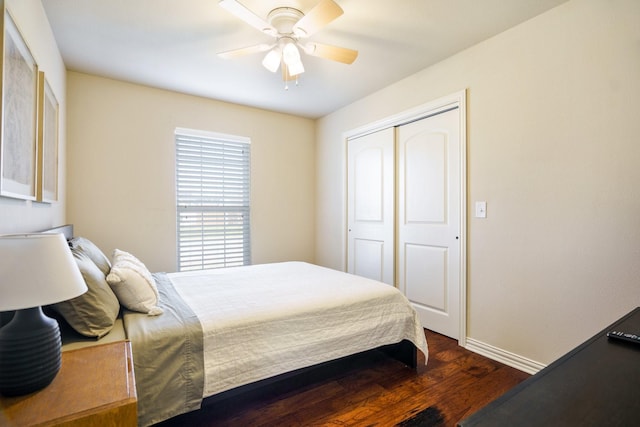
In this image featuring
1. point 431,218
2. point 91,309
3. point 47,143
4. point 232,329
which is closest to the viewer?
point 91,309

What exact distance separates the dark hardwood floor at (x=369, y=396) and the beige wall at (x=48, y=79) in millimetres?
1257

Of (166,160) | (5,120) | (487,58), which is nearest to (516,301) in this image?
(487,58)

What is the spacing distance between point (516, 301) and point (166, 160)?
348 centimetres

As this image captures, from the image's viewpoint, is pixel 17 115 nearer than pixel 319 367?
Yes

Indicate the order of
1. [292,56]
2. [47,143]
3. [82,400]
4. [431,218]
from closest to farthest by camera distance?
[82,400] → [47,143] → [292,56] → [431,218]

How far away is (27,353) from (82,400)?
20 centimetres

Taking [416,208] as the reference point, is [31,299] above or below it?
below

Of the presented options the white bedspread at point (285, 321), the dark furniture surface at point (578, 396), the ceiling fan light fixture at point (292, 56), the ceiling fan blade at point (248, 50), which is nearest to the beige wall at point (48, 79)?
the white bedspread at point (285, 321)

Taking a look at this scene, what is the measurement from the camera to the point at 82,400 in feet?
2.89

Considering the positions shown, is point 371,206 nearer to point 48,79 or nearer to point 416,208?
point 416,208

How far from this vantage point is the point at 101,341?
53.2 inches

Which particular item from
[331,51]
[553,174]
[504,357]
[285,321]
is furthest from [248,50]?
[504,357]

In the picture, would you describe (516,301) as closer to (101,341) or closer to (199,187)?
(101,341)

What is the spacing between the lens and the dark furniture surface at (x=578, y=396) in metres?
0.68
